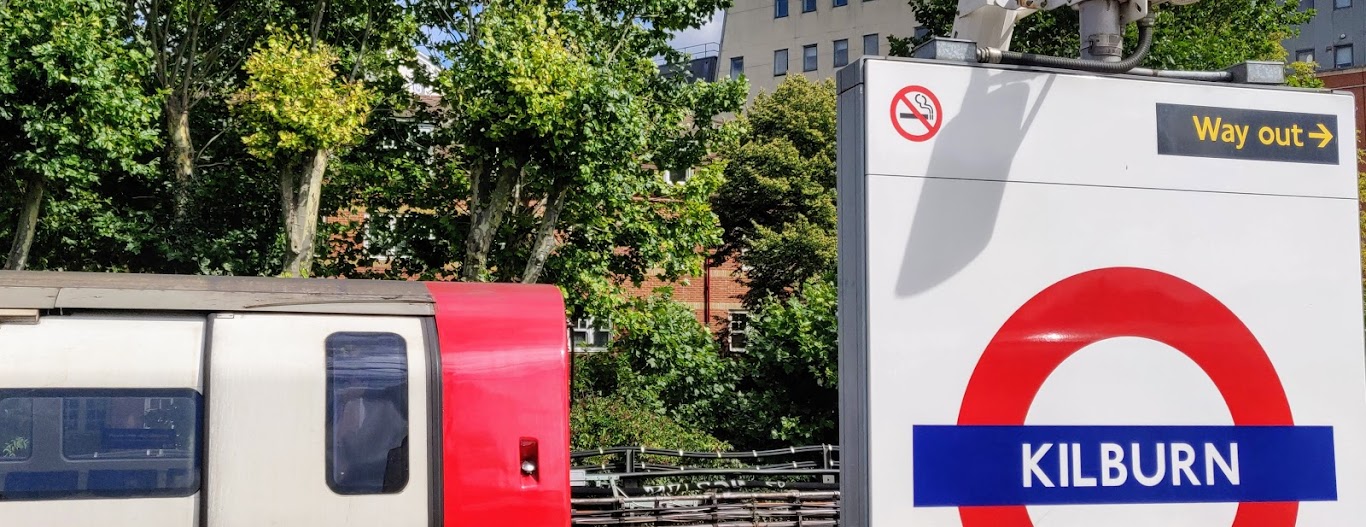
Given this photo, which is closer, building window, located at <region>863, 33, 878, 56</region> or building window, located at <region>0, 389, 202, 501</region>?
building window, located at <region>0, 389, 202, 501</region>

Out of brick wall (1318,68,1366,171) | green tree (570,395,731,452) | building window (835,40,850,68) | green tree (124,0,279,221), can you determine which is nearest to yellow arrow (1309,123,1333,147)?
green tree (570,395,731,452)

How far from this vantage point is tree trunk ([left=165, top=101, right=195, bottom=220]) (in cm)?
1795

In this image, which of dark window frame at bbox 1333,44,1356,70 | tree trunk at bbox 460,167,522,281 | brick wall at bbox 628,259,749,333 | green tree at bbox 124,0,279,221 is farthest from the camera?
dark window frame at bbox 1333,44,1356,70

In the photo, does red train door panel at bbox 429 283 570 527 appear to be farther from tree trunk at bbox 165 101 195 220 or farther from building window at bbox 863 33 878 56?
building window at bbox 863 33 878 56

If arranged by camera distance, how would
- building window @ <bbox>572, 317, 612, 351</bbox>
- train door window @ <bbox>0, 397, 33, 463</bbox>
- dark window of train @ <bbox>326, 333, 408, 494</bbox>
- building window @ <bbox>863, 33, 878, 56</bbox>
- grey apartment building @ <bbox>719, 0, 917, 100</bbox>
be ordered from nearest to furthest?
train door window @ <bbox>0, 397, 33, 463</bbox> → dark window of train @ <bbox>326, 333, 408, 494</bbox> → building window @ <bbox>572, 317, 612, 351</bbox> → building window @ <bbox>863, 33, 878, 56</bbox> → grey apartment building @ <bbox>719, 0, 917, 100</bbox>

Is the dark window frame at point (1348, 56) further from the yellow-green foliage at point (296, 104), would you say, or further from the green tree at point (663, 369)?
the yellow-green foliage at point (296, 104)

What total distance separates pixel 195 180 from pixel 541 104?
250 inches

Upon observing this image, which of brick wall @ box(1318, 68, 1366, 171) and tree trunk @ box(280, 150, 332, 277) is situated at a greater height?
brick wall @ box(1318, 68, 1366, 171)

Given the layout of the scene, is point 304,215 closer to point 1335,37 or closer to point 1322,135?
point 1322,135

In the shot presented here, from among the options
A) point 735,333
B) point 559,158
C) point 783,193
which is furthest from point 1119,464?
point 783,193

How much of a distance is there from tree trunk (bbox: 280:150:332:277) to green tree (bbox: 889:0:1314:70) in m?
10.1

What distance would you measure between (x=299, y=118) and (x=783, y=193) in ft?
71.1

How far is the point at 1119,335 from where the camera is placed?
2.76 metres

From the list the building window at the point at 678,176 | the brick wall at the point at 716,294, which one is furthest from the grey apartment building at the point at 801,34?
the building window at the point at 678,176
